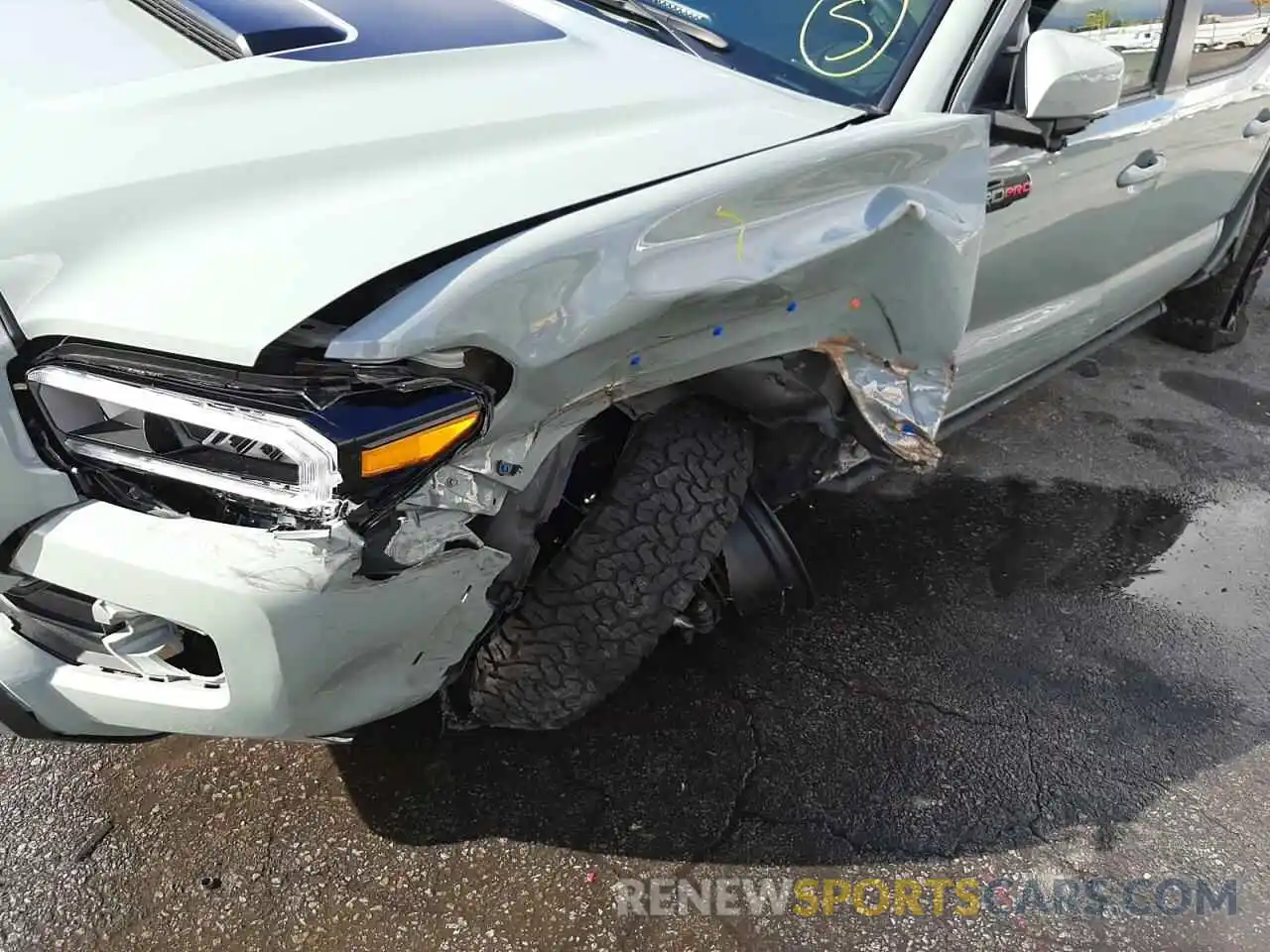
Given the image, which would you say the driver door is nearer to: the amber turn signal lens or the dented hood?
the dented hood

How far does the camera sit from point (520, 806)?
85.0 inches

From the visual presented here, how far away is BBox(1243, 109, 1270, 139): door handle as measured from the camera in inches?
140

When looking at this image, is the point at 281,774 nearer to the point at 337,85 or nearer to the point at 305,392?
the point at 305,392

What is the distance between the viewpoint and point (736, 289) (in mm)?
1667

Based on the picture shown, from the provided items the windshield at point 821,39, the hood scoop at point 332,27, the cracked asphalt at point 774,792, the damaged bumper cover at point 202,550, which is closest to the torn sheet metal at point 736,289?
the damaged bumper cover at point 202,550

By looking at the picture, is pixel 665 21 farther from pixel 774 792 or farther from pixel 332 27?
pixel 774 792

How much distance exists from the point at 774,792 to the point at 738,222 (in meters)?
1.24

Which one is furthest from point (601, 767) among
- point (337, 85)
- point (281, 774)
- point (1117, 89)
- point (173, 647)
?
point (1117, 89)

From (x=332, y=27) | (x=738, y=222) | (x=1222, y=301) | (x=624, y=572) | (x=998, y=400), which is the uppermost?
(x=332, y=27)

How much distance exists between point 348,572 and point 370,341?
0.32 meters

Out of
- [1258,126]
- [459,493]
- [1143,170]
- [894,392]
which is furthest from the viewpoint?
[1258,126]

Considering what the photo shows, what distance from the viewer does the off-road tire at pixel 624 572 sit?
1.93 meters

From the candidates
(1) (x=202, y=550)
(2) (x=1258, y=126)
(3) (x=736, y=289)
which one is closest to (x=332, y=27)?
(3) (x=736, y=289)

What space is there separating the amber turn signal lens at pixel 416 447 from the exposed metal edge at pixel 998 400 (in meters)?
1.25
